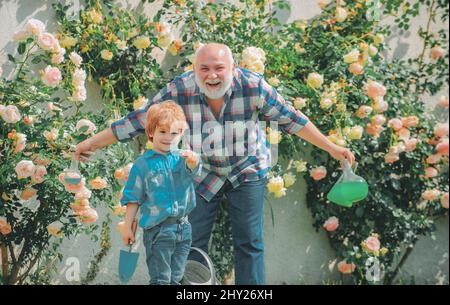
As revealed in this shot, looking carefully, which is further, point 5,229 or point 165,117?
point 5,229

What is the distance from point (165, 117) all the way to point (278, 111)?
0.65 m

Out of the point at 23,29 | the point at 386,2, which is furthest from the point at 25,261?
the point at 386,2

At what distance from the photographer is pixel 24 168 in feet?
11.1

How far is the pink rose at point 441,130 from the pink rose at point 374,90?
596 mm

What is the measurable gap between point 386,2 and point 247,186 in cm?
212

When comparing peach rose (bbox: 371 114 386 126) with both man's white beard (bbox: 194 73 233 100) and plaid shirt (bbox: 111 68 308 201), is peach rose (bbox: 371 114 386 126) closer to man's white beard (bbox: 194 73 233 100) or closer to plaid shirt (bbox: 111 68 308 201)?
plaid shirt (bbox: 111 68 308 201)

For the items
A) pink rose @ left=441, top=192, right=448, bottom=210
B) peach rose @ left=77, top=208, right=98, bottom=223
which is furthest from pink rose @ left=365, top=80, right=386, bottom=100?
peach rose @ left=77, top=208, right=98, bottom=223

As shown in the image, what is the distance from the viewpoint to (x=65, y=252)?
161 inches

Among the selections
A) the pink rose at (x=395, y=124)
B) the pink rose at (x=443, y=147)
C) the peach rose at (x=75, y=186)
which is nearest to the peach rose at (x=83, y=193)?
the peach rose at (x=75, y=186)

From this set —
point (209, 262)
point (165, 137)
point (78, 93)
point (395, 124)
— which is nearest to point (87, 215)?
point (78, 93)

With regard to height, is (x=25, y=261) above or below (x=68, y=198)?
below

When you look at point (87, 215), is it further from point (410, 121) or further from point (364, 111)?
point (410, 121)
